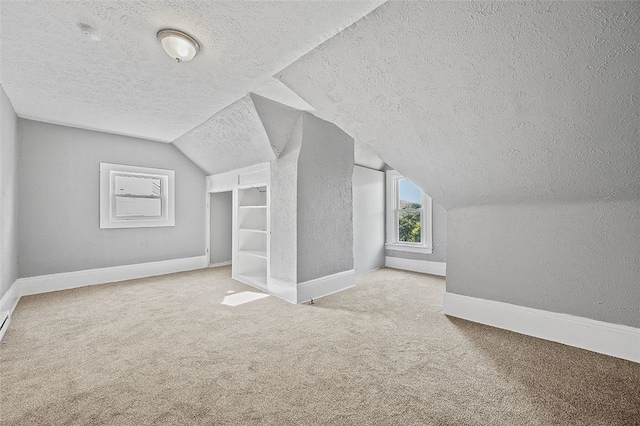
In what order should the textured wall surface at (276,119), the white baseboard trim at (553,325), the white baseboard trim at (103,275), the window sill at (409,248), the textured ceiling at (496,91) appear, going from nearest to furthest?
the textured ceiling at (496,91)
the white baseboard trim at (553,325)
the textured wall surface at (276,119)
the white baseboard trim at (103,275)
the window sill at (409,248)

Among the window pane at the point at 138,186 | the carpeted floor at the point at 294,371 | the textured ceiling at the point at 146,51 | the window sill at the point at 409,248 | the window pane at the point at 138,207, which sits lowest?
the carpeted floor at the point at 294,371

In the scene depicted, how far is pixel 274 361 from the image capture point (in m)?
2.00

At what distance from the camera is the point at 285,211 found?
11.3 feet

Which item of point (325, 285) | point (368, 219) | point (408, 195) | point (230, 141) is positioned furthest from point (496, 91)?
point (408, 195)

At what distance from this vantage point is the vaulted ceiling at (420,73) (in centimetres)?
149

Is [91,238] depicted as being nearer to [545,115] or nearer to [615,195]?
[545,115]

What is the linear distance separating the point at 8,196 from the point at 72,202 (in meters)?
0.95

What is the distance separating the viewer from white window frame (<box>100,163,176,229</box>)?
4223 mm

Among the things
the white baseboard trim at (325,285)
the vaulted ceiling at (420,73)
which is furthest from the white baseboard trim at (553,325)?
the white baseboard trim at (325,285)

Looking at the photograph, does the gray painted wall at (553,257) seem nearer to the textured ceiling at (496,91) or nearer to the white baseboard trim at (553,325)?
the white baseboard trim at (553,325)

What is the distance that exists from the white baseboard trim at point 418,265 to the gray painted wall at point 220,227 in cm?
332

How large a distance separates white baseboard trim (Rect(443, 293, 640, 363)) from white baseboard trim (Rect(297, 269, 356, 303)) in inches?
52.1

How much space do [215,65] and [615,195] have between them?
11.0 ft

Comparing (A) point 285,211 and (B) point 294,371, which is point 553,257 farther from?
(A) point 285,211
